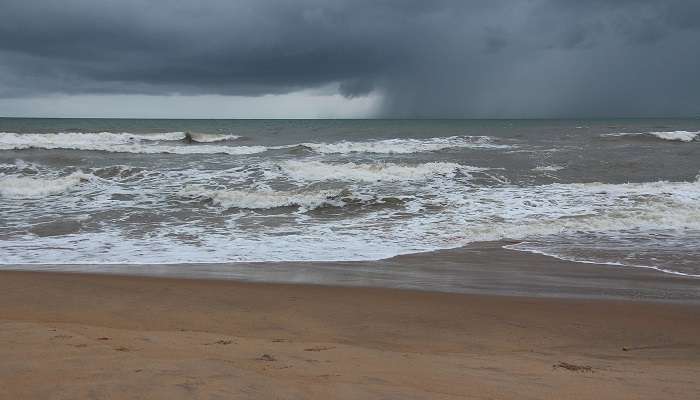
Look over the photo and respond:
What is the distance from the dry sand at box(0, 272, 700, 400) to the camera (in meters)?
3.37

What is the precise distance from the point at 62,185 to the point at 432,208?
36.6ft

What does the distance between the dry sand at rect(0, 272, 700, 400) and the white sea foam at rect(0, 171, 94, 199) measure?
9.51 metres

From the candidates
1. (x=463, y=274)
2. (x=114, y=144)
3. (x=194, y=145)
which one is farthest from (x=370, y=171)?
(x=114, y=144)

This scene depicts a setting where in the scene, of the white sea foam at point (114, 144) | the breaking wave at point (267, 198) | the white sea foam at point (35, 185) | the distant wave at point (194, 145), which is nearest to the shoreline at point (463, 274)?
the breaking wave at point (267, 198)

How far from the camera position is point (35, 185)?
16531 millimetres

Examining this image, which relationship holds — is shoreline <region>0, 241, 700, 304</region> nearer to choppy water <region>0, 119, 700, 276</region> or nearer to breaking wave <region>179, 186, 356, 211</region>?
choppy water <region>0, 119, 700, 276</region>

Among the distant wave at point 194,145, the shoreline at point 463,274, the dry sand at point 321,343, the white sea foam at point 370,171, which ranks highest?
the distant wave at point 194,145

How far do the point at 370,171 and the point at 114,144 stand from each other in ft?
76.5

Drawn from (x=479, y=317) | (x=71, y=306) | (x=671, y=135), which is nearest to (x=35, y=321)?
(x=71, y=306)

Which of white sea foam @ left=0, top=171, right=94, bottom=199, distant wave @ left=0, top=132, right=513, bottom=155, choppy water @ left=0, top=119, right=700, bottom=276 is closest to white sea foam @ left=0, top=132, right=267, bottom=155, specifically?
distant wave @ left=0, top=132, right=513, bottom=155

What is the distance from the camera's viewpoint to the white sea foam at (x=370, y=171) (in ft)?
63.1

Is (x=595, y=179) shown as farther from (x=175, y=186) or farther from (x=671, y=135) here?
(x=671, y=135)

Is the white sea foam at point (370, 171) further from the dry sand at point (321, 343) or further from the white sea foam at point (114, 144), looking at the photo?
the dry sand at point (321, 343)

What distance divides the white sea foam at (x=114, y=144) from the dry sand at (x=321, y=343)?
24608 millimetres
